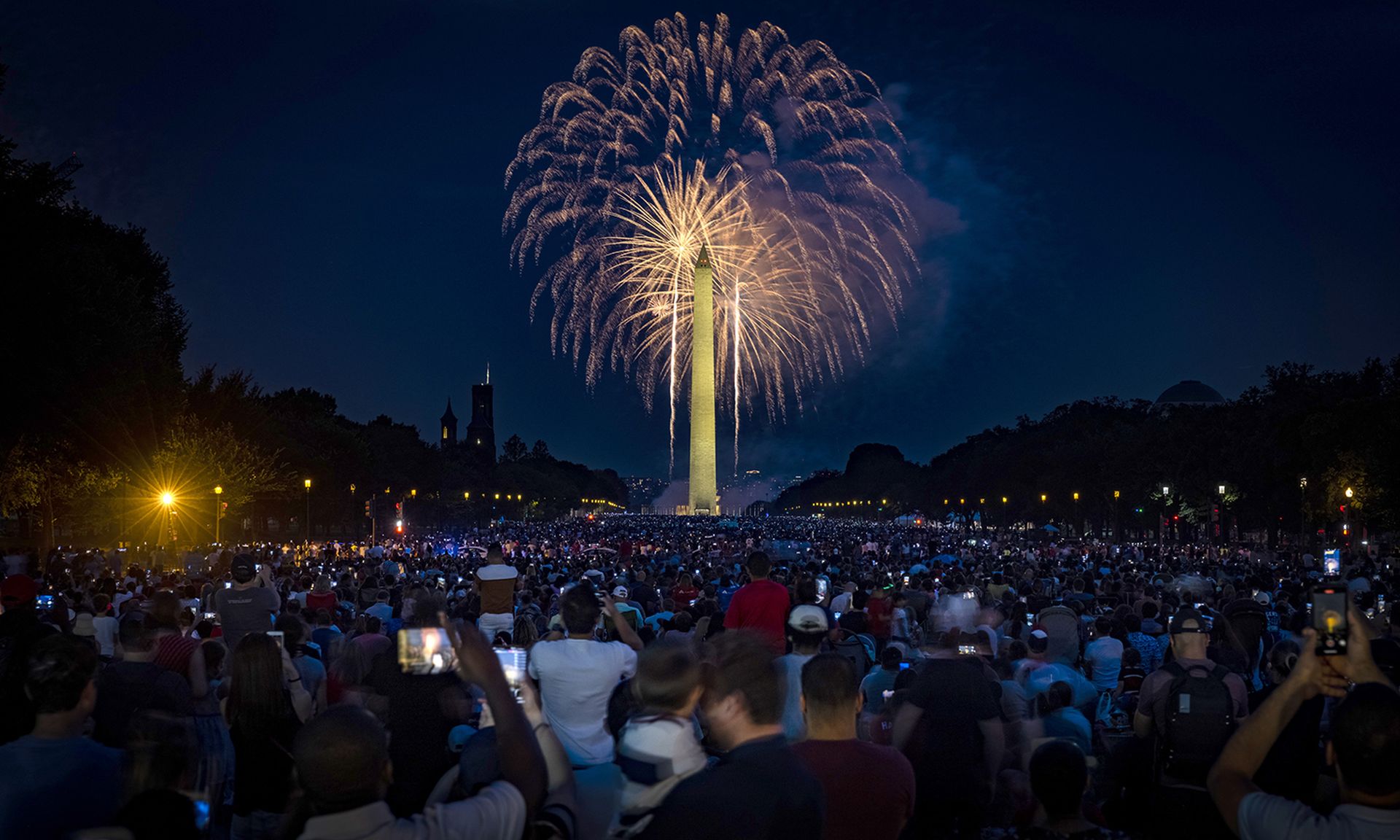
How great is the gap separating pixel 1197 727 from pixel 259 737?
16.8 ft

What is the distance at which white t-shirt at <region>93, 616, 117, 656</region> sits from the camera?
544 inches

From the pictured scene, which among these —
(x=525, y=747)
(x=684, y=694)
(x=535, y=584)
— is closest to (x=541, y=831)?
(x=525, y=747)

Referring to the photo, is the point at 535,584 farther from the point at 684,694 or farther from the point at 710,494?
the point at 710,494

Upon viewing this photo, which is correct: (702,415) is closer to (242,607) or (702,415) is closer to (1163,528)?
(1163,528)

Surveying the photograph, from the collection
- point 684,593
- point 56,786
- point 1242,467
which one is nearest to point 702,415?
point 1242,467

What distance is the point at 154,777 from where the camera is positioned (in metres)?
4.52

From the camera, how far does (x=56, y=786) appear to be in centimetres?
489

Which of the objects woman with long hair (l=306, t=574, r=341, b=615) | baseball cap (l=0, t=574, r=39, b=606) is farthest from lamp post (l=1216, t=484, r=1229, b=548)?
baseball cap (l=0, t=574, r=39, b=606)

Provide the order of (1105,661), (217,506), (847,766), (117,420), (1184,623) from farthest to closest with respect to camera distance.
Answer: (217,506), (117,420), (1105,661), (1184,623), (847,766)

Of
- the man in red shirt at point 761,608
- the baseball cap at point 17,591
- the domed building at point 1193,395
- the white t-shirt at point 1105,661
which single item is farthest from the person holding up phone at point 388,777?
the domed building at point 1193,395

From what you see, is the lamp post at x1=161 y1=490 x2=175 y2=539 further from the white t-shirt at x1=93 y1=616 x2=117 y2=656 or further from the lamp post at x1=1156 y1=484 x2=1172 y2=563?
the lamp post at x1=1156 y1=484 x2=1172 y2=563

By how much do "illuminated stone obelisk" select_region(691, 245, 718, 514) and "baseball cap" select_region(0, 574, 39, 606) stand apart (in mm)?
108530

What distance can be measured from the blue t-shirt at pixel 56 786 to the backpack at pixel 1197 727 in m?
5.22

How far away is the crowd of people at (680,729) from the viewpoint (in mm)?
4012
